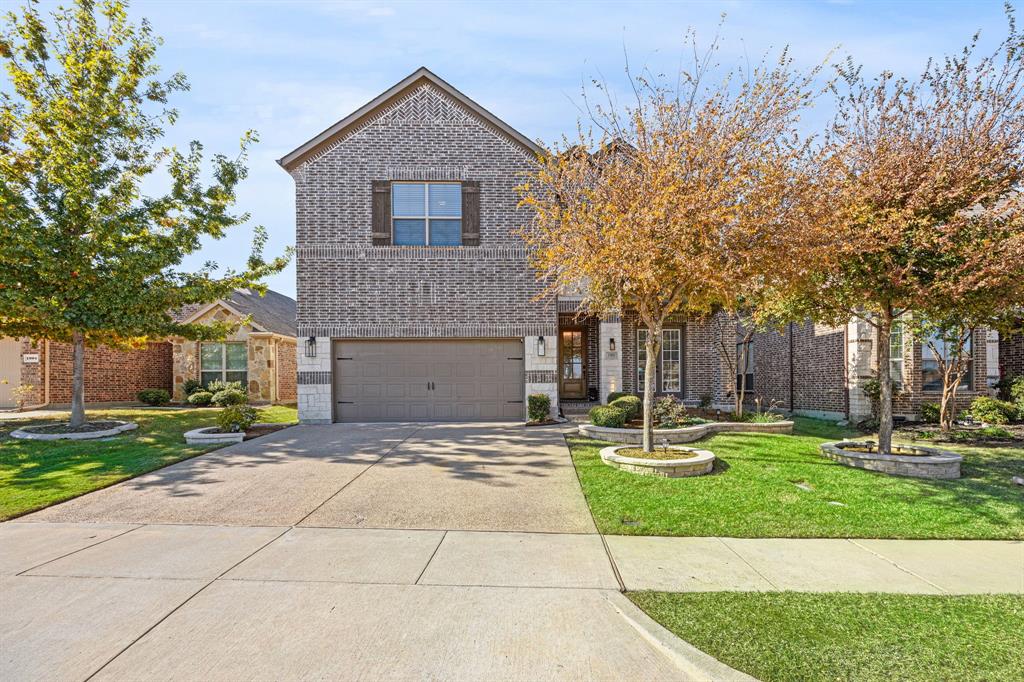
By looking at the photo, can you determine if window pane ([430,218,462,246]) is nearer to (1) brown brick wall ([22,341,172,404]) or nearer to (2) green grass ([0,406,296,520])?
(2) green grass ([0,406,296,520])

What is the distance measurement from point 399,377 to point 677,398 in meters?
8.34

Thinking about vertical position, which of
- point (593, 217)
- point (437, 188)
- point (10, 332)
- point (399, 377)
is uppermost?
point (437, 188)

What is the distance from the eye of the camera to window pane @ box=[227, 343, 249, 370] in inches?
789

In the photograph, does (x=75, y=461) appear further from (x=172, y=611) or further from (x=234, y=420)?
(x=172, y=611)

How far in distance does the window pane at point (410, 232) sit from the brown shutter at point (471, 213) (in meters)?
1.07

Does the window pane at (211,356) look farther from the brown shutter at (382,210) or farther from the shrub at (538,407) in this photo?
the shrub at (538,407)

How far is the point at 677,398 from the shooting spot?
16.0m

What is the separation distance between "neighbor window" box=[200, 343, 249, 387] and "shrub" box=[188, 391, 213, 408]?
140cm

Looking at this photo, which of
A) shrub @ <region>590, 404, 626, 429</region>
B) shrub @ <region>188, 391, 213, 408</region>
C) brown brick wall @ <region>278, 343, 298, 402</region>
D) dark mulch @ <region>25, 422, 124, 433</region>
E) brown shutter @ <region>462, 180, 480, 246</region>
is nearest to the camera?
shrub @ <region>590, 404, 626, 429</region>

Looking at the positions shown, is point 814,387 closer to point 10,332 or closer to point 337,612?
point 337,612

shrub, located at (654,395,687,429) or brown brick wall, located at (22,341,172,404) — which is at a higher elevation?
brown brick wall, located at (22,341,172,404)

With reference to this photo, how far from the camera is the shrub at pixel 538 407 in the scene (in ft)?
43.2

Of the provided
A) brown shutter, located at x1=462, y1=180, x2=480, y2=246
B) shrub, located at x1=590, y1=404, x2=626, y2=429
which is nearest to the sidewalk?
shrub, located at x1=590, y1=404, x2=626, y2=429

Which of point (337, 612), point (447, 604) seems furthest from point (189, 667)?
point (447, 604)
